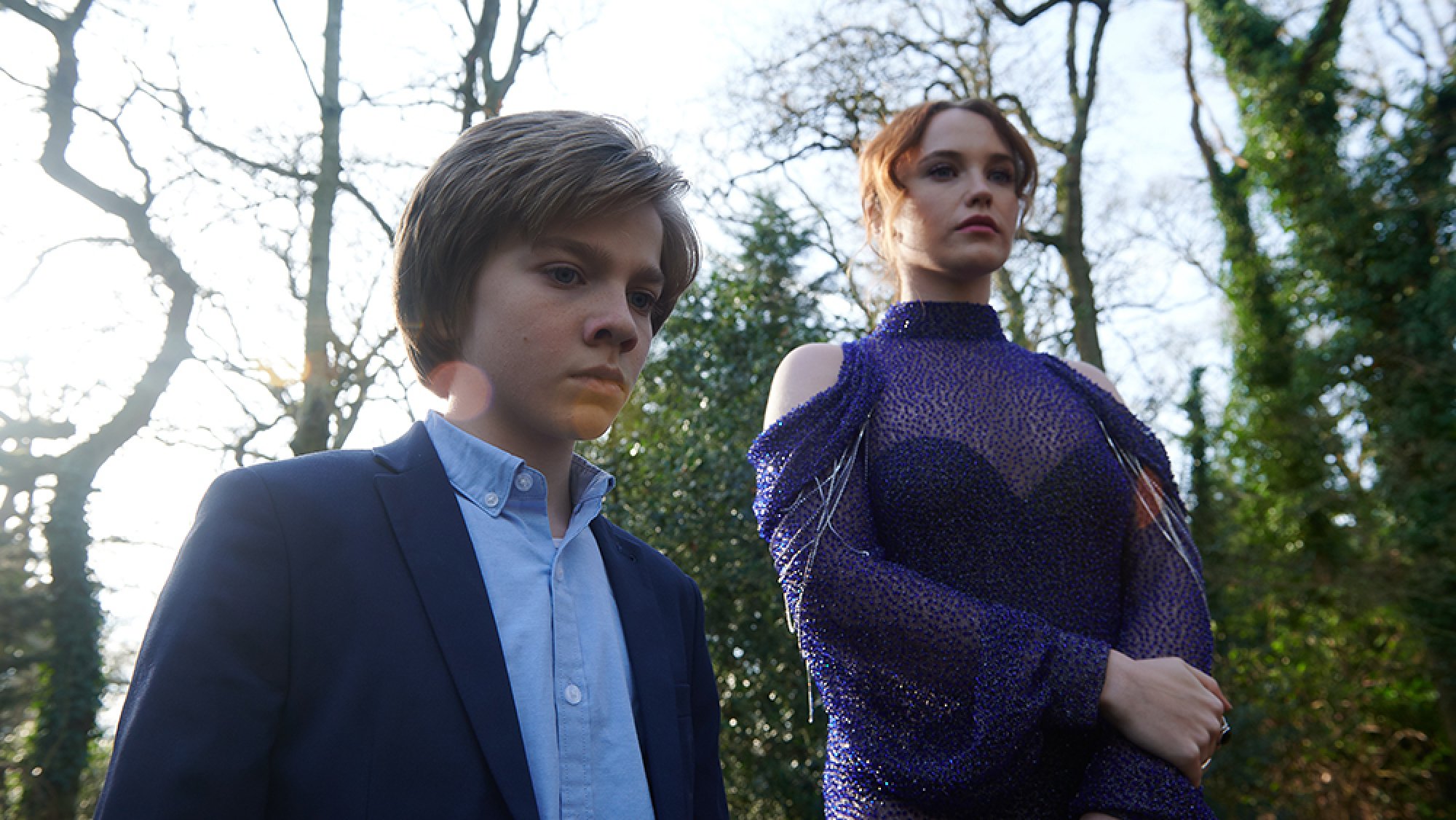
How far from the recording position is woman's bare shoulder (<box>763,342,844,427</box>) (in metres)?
1.95

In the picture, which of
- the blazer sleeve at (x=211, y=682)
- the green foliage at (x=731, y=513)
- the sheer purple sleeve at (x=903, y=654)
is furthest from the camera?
the green foliage at (x=731, y=513)

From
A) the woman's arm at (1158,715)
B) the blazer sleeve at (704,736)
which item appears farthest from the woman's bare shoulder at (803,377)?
the woman's arm at (1158,715)

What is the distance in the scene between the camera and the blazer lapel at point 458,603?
3.91 feet

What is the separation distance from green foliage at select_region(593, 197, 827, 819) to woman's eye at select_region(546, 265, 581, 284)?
4.66 metres

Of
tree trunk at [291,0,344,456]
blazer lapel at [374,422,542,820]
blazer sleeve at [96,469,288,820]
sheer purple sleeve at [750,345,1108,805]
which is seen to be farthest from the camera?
tree trunk at [291,0,344,456]

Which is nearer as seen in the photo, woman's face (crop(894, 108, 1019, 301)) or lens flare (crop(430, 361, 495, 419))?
lens flare (crop(430, 361, 495, 419))

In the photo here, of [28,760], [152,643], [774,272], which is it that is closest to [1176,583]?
[152,643]

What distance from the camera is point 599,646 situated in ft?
4.78

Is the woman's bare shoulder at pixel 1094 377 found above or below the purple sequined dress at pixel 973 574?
above

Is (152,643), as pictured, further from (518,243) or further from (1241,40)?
(1241,40)

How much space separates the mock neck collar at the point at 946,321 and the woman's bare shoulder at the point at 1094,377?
0.22 meters

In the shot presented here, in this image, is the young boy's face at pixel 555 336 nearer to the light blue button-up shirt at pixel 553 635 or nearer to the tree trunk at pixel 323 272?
the light blue button-up shirt at pixel 553 635

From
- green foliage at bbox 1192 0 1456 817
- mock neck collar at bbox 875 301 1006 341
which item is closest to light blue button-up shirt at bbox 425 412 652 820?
mock neck collar at bbox 875 301 1006 341

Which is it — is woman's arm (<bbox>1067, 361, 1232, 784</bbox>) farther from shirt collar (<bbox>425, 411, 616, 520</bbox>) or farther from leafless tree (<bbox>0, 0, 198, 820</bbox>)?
leafless tree (<bbox>0, 0, 198, 820</bbox>)
